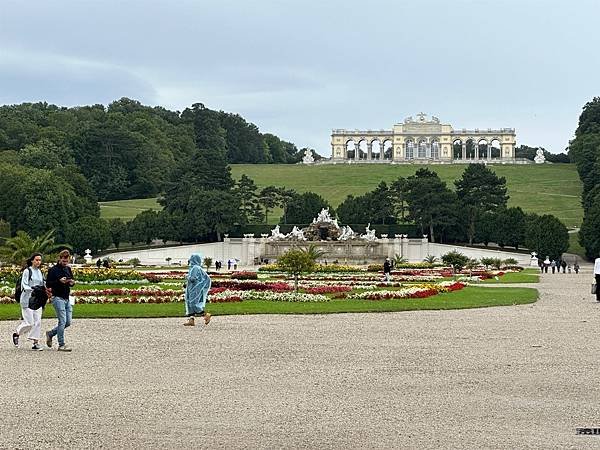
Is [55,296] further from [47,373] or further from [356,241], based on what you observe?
[356,241]

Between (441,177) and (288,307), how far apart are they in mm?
83084

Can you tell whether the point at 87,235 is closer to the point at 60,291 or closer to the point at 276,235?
the point at 276,235

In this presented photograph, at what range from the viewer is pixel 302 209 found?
263 feet

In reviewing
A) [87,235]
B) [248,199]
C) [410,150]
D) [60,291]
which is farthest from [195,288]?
[410,150]

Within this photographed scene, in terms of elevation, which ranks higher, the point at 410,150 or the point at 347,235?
the point at 410,150

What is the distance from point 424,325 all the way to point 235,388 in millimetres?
7833

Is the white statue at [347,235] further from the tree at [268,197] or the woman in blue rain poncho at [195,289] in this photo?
the woman in blue rain poncho at [195,289]

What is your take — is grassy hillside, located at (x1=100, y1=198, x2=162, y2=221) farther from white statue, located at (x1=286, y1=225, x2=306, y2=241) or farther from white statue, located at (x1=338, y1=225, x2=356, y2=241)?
white statue, located at (x1=338, y1=225, x2=356, y2=241)

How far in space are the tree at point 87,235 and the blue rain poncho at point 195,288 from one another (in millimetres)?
48128

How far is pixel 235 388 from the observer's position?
1040 cm

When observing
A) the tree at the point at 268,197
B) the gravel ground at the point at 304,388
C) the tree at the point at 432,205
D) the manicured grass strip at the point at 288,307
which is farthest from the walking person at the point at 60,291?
the tree at the point at 268,197

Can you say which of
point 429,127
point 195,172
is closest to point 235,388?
point 195,172

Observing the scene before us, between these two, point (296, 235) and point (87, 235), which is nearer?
point (87, 235)

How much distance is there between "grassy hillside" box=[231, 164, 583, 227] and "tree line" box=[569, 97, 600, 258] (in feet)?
7.45
